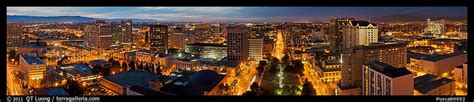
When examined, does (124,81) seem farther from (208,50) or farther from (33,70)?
(208,50)

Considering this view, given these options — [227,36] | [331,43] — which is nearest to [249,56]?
[227,36]

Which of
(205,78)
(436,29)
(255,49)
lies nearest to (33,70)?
(205,78)

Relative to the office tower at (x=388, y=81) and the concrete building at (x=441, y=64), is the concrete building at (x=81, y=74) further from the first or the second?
the concrete building at (x=441, y=64)

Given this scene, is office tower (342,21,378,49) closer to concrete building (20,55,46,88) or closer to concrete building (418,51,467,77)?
concrete building (418,51,467,77)

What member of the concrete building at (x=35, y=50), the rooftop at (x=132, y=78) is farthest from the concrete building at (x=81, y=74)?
the concrete building at (x=35, y=50)

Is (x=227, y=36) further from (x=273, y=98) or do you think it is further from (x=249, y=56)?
(x=273, y=98)

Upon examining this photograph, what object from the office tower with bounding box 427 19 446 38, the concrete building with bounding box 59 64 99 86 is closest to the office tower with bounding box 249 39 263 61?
the office tower with bounding box 427 19 446 38
